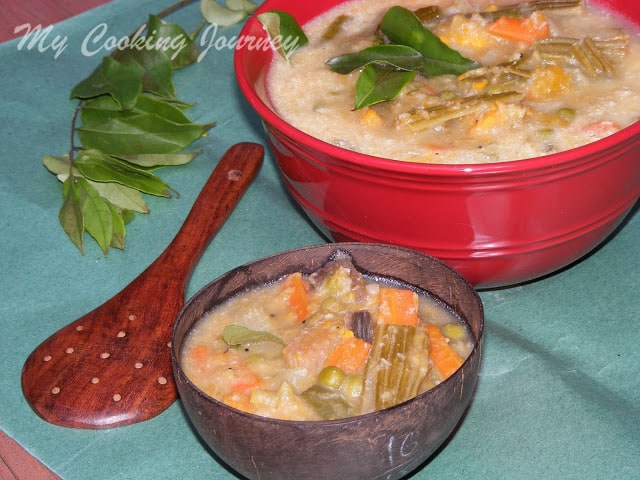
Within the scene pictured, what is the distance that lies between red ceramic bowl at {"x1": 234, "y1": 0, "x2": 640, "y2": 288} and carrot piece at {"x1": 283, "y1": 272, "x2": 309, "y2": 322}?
0.20 meters

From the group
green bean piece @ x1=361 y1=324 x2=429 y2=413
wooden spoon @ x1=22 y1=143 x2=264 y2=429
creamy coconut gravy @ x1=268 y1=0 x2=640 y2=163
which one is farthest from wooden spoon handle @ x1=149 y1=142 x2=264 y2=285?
green bean piece @ x1=361 y1=324 x2=429 y2=413

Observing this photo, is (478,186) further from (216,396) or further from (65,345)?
(65,345)

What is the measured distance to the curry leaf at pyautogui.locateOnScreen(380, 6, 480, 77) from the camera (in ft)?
6.57

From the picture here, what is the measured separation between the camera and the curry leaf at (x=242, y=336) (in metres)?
1.60

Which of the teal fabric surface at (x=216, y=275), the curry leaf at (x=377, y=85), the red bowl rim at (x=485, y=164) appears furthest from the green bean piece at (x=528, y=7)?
the red bowl rim at (x=485, y=164)

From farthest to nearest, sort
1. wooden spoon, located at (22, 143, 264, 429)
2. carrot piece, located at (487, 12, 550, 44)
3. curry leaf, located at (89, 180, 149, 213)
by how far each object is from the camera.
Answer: curry leaf, located at (89, 180, 149, 213) < carrot piece, located at (487, 12, 550, 44) < wooden spoon, located at (22, 143, 264, 429)

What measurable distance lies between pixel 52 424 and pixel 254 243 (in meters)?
0.62

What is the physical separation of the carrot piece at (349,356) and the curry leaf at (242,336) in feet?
0.35

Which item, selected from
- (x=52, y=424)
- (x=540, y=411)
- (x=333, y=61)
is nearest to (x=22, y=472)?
(x=52, y=424)

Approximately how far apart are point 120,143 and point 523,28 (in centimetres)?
93

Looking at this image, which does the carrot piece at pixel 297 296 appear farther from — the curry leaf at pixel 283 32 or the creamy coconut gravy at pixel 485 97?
the curry leaf at pixel 283 32

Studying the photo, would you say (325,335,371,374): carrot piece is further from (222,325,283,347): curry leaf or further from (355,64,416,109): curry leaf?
(355,64,416,109): curry leaf

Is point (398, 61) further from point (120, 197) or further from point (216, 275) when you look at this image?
point (120, 197)

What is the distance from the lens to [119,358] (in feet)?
6.00
